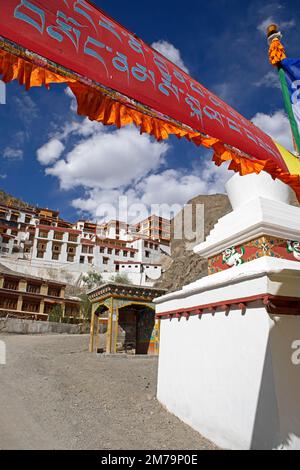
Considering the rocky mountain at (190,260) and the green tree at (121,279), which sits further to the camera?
the green tree at (121,279)

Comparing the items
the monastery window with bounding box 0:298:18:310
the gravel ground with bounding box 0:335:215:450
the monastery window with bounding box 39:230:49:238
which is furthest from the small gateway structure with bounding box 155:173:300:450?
the monastery window with bounding box 39:230:49:238

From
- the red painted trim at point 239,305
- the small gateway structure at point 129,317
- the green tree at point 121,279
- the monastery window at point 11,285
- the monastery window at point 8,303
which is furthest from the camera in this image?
the green tree at point 121,279

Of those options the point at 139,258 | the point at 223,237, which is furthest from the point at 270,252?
the point at 139,258

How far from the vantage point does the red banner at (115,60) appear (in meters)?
2.46

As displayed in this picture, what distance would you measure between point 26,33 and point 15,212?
222ft

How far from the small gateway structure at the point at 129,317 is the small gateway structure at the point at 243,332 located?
410 inches

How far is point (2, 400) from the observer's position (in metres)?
7.23

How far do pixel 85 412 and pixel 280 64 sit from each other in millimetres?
7214

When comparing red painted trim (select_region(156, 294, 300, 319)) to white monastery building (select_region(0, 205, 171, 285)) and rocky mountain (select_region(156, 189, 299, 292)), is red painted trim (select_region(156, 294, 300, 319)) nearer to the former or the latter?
Result: rocky mountain (select_region(156, 189, 299, 292))

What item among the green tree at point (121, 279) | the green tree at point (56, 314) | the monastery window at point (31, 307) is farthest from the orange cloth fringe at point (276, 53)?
the green tree at point (121, 279)

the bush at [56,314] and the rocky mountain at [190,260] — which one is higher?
the rocky mountain at [190,260]

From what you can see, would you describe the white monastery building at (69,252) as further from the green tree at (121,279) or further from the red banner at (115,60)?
the red banner at (115,60)

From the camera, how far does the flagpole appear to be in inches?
186
